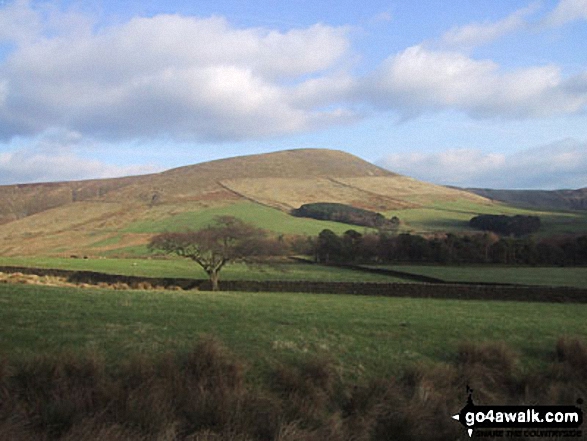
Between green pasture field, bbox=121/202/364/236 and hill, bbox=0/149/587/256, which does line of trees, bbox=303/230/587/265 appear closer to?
green pasture field, bbox=121/202/364/236

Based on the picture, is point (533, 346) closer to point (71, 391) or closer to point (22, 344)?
point (71, 391)

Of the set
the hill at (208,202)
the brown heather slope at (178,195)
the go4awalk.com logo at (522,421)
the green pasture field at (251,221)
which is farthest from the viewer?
the brown heather slope at (178,195)

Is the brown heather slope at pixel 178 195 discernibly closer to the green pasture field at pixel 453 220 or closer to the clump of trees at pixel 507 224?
the green pasture field at pixel 453 220

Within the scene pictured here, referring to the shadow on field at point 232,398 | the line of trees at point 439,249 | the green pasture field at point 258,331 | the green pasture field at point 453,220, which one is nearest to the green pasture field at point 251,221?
the green pasture field at point 453,220

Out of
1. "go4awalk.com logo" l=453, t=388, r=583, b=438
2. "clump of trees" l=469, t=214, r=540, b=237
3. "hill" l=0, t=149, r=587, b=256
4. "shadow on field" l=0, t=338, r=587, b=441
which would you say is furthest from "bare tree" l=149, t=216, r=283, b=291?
"clump of trees" l=469, t=214, r=540, b=237

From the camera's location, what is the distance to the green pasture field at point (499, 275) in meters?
50.3

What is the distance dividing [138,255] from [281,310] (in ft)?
229

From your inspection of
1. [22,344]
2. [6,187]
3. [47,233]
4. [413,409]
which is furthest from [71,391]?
[6,187]

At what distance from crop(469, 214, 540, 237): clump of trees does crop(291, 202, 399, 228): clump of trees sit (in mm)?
18353

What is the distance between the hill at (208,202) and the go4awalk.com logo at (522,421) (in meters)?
82.5

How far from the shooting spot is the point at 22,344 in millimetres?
11273

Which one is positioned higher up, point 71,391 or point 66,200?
point 66,200

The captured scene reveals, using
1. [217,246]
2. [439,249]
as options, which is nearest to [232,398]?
[217,246]

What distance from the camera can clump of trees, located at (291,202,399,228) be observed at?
106938mm
